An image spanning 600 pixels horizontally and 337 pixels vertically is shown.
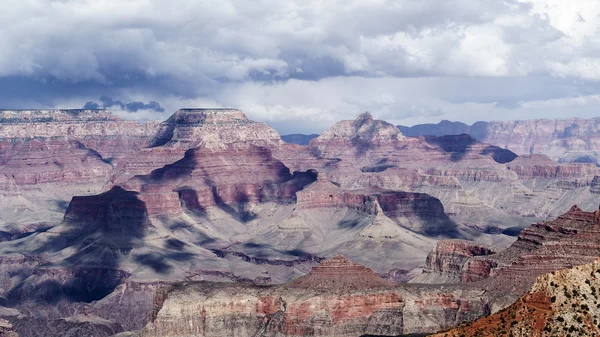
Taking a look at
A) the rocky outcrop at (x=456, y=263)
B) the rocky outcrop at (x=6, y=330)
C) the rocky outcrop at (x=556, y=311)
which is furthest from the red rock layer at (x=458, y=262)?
the rocky outcrop at (x=556, y=311)

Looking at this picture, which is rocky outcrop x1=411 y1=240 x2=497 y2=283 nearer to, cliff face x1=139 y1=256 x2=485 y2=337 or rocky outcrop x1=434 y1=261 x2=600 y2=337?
cliff face x1=139 y1=256 x2=485 y2=337

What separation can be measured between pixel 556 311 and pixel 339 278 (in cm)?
7805

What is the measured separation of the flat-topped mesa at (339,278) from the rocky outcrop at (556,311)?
72569 mm

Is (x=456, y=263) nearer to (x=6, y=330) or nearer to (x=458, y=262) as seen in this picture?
(x=458, y=262)

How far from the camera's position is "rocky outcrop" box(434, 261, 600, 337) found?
56.2 meters

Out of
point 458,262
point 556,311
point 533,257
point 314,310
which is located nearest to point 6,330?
point 314,310

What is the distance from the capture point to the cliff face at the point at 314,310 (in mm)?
126062

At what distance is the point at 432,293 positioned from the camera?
13112 cm

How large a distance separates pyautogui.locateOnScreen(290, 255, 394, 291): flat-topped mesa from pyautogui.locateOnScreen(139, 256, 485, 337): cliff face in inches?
4.8

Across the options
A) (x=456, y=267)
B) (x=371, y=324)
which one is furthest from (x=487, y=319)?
(x=456, y=267)

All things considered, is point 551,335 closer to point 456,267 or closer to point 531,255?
point 531,255

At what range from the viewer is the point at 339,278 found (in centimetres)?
13375

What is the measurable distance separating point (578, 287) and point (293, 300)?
7226 cm

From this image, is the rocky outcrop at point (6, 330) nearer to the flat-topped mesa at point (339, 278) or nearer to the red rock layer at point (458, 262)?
the flat-topped mesa at point (339, 278)
